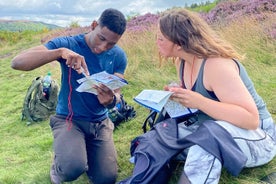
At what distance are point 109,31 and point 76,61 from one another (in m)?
0.37

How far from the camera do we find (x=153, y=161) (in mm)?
2592

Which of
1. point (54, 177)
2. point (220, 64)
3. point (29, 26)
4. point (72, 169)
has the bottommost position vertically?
point (29, 26)

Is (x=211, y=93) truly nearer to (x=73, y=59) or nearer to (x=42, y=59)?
(x=73, y=59)

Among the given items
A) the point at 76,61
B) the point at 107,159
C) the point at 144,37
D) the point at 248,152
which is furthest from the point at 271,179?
the point at 144,37

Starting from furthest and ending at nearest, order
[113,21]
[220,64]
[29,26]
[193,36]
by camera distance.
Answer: [29,26] < [113,21] < [193,36] < [220,64]

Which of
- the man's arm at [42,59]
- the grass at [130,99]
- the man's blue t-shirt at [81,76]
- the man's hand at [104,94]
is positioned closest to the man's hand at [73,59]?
the man's arm at [42,59]

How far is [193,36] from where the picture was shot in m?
2.60

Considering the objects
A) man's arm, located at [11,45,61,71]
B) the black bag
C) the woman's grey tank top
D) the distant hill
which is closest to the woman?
the woman's grey tank top

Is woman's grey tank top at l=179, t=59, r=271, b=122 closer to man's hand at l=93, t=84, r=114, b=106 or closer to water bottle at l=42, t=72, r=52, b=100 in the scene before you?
man's hand at l=93, t=84, r=114, b=106

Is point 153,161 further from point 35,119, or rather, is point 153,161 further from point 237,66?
point 35,119

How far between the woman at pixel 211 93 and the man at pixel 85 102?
64 centimetres

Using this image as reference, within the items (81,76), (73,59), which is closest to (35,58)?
A: (73,59)

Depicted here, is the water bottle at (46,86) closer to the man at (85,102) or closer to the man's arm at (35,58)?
the man at (85,102)

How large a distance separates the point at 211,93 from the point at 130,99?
327 cm
